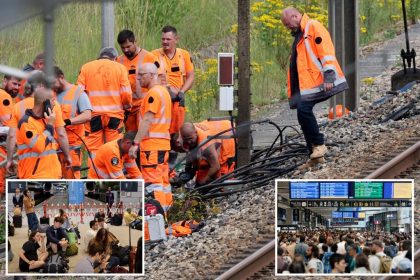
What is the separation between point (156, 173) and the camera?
12039 mm

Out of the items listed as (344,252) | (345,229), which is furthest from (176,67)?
(344,252)

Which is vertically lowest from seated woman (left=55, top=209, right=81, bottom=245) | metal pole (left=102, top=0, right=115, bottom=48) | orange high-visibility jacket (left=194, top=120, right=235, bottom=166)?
seated woman (left=55, top=209, right=81, bottom=245)

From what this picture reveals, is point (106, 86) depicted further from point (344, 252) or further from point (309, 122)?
point (344, 252)

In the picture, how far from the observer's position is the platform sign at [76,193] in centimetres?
870

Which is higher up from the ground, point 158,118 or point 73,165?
point 158,118

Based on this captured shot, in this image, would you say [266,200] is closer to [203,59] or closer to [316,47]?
[316,47]

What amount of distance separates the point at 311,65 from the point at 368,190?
142 inches

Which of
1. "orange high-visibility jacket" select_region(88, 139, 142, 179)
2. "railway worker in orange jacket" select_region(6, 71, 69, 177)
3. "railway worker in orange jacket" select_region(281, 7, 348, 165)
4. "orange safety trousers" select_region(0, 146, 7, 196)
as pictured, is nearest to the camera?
"railway worker in orange jacket" select_region(6, 71, 69, 177)

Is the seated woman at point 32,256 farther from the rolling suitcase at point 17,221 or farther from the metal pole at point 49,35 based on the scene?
the metal pole at point 49,35

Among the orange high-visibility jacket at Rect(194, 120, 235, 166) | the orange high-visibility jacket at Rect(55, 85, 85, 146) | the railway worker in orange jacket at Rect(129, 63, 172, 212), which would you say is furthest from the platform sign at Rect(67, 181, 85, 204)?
the orange high-visibility jacket at Rect(194, 120, 235, 166)

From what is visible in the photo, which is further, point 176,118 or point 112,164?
point 176,118

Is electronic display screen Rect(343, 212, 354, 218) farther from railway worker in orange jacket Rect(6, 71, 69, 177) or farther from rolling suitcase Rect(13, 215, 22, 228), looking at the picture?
railway worker in orange jacket Rect(6, 71, 69, 177)

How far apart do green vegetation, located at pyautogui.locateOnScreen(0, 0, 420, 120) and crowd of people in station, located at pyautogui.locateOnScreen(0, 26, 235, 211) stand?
4330 millimetres

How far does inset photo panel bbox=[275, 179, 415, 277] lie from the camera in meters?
8.38
